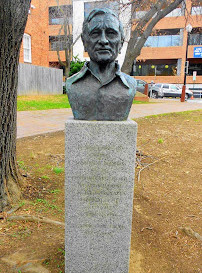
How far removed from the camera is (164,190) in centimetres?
437

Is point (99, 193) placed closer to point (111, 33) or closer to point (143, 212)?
point (111, 33)

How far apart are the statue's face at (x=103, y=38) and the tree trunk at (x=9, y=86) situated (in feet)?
4.22

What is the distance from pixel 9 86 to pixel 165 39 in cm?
3248

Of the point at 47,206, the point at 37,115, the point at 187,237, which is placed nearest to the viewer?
the point at 187,237

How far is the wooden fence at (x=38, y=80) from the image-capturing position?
1677cm

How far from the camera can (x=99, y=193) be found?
7.85 ft

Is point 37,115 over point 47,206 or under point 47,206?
over

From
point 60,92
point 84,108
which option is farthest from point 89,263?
point 60,92

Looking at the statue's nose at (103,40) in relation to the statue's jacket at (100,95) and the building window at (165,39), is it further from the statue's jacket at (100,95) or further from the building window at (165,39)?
the building window at (165,39)

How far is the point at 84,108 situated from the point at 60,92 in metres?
18.7

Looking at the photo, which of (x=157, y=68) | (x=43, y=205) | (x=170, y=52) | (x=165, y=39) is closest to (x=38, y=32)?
(x=165, y=39)

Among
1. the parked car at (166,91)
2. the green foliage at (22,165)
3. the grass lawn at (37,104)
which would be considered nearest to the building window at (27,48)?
the grass lawn at (37,104)

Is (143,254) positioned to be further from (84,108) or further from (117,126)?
(84,108)

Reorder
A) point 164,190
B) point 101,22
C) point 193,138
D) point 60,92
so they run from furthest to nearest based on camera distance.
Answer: point 60,92
point 193,138
point 164,190
point 101,22
